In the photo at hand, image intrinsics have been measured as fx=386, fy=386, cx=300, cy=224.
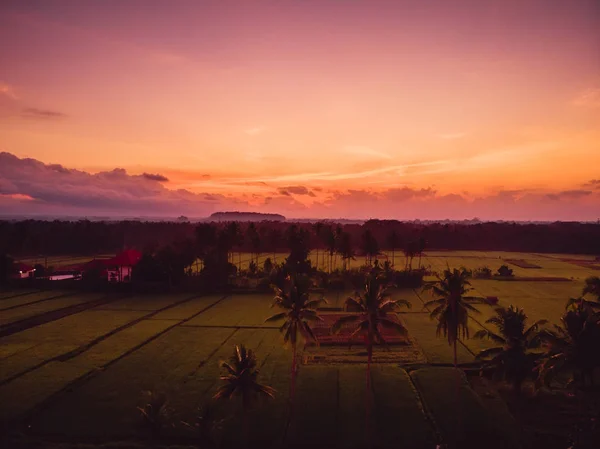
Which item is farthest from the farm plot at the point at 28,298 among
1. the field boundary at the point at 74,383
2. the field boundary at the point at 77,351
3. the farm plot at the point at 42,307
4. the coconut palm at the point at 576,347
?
the coconut palm at the point at 576,347

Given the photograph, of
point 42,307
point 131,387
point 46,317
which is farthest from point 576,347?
point 42,307

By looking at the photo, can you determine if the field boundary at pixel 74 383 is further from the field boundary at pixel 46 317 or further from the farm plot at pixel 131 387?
the field boundary at pixel 46 317

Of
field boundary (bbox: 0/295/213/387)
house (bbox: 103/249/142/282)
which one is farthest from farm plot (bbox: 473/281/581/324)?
house (bbox: 103/249/142/282)

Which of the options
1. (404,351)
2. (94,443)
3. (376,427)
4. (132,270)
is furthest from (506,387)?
(132,270)

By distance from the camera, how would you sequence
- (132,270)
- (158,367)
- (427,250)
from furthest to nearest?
(427,250) < (132,270) < (158,367)

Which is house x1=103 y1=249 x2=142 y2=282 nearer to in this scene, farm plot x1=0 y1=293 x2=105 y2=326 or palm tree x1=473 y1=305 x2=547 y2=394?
farm plot x1=0 y1=293 x2=105 y2=326

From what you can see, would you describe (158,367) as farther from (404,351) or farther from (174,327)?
(404,351)
